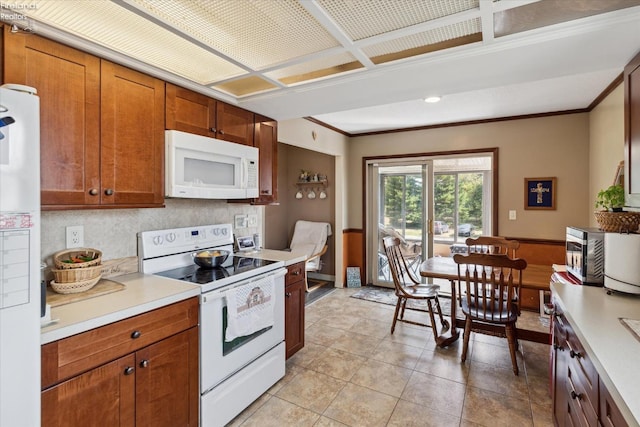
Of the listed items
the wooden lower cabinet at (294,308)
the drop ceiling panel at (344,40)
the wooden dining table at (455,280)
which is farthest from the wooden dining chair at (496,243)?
the wooden lower cabinet at (294,308)

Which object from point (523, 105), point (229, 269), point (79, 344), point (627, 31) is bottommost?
point (79, 344)

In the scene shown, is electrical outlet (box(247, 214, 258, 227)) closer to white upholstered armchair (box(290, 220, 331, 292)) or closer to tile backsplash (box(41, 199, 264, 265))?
tile backsplash (box(41, 199, 264, 265))

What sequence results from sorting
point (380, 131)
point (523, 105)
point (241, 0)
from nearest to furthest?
1. point (241, 0)
2. point (523, 105)
3. point (380, 131)

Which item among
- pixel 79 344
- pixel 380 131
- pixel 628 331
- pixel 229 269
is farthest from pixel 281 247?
pixel 628 331

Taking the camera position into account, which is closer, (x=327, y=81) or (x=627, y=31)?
(x=627, y=31)

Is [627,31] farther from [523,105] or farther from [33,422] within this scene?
[33,422]

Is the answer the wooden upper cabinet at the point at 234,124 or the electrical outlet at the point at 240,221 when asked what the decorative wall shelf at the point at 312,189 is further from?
the wooden upper cabinet at the point at 234,124

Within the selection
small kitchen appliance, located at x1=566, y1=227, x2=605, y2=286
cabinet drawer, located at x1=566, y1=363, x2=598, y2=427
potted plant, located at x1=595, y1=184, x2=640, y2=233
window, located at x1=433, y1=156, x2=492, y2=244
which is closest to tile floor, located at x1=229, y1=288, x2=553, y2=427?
cabinet drawer, located at x1=566, y1=363, x2=598, y2=427

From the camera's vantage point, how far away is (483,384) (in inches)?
92.8

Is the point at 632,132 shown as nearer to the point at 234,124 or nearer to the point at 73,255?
the point at 234,124

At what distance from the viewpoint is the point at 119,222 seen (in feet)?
6.68

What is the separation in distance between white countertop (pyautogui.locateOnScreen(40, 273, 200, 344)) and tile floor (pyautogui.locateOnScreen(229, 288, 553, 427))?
0.97 metres

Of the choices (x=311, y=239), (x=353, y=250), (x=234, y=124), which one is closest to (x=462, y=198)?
(x=353, y=250)

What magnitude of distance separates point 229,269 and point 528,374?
247 cm
